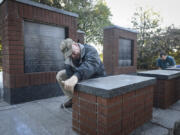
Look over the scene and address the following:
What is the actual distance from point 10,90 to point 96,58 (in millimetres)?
2417

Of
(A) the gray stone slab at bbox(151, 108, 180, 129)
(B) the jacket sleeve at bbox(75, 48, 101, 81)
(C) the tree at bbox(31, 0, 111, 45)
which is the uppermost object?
(C) the tree at bbox(31, 0, 111, 45)

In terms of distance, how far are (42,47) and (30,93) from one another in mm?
1298

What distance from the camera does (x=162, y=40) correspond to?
1573 centimetres

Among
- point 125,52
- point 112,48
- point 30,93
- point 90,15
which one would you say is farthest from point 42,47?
point 90,15

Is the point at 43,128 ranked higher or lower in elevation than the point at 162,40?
lower

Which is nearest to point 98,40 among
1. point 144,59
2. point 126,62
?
point 144,59

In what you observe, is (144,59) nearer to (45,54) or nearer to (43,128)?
(45,54)

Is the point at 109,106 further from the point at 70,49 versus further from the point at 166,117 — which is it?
the point at 166,117

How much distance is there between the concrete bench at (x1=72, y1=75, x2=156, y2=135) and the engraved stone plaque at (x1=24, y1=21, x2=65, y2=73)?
229 centimetres

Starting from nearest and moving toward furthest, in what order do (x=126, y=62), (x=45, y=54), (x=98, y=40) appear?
(x=45, y=54) → (x=126, y=62) → (x=98, y=40)

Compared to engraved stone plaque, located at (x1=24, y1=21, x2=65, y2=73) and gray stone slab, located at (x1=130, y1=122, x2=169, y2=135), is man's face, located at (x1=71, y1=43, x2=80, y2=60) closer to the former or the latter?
gray stone slab, located at (x1=130, y1=122, x2=169, y2=135)

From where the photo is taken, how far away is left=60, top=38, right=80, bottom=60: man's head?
197 cm

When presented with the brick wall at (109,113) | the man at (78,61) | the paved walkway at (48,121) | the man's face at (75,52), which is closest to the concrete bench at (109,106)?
the brick wall at (109,113)

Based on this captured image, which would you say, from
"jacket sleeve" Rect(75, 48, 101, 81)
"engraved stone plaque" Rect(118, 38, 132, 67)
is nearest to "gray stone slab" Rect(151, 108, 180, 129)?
"jacket sleeve" Rect(75, 48, 101, 81)
